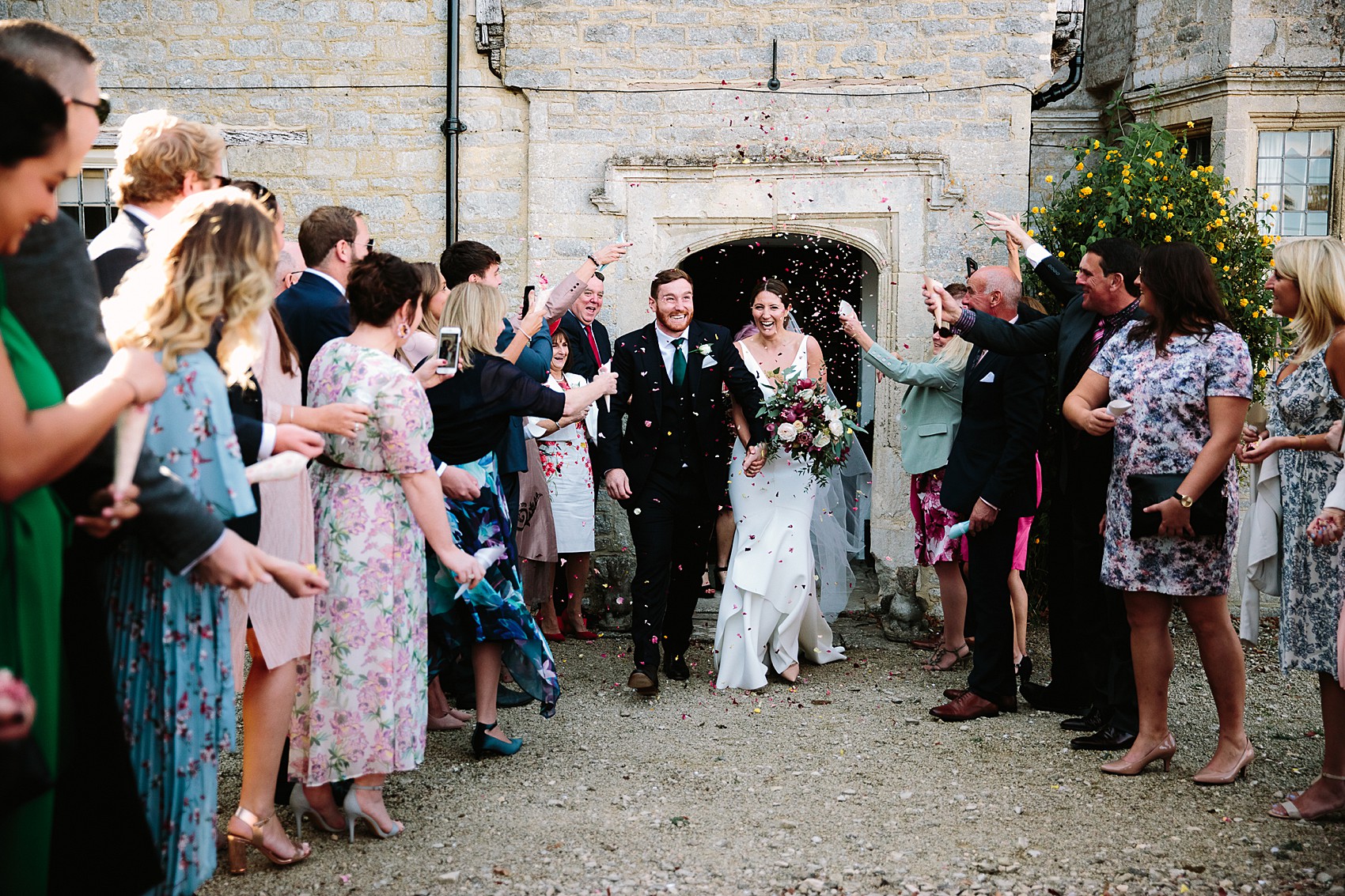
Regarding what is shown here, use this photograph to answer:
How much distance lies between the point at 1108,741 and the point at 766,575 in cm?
191

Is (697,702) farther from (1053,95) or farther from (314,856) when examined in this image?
(1053,95)

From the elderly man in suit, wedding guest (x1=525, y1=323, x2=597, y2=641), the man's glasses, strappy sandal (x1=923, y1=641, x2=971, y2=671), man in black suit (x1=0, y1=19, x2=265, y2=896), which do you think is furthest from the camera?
wedding guest (x1=525, y1=323, x2=597, y2=641)

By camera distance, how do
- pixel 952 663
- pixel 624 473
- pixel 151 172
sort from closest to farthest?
1. pixel 151 172
2. pixel 624 473
3. pixel 952 663

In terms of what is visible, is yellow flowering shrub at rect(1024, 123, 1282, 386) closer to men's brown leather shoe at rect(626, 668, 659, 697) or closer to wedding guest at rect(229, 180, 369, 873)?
men's brown leather shoe at rect(626, 668, 659, 697)

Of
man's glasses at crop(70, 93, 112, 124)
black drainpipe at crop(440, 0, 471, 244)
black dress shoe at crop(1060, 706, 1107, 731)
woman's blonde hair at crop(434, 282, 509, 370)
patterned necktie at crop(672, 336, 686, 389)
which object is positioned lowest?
black dress shoe at crop(1060, 706, 1107, 731)

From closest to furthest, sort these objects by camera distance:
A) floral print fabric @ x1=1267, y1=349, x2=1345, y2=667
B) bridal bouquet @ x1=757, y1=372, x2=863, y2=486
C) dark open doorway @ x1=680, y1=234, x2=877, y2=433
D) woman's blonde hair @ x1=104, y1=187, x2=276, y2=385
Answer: woman's blonde hair @ x1=104, y1=187, x2=276, y2=385 → floral print fabric @ x1=1267, y1=349, x2=1345, y2=667 → bridal bouquet @ x1=757, y1=372, x2=863, y2=486 → dark open doorway @ x1=680, y1=234, x2=877, y2=433

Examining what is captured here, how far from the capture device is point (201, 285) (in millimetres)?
2895

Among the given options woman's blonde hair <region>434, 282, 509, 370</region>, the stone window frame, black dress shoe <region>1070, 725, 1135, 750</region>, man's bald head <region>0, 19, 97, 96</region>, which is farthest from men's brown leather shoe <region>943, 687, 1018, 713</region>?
the stone window frame

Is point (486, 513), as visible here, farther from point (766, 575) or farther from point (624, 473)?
point (766, 575)

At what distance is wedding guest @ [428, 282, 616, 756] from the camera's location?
4809 millimetres

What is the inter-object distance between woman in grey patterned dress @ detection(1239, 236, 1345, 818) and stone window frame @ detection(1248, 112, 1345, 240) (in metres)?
5.06

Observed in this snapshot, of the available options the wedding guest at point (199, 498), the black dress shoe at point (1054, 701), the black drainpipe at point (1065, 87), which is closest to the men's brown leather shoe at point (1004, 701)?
the black dress shoe at point (1054, 701)

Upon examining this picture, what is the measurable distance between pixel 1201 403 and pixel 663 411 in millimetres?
2728

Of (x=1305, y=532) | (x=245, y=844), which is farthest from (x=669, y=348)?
(x=245, y=844)
